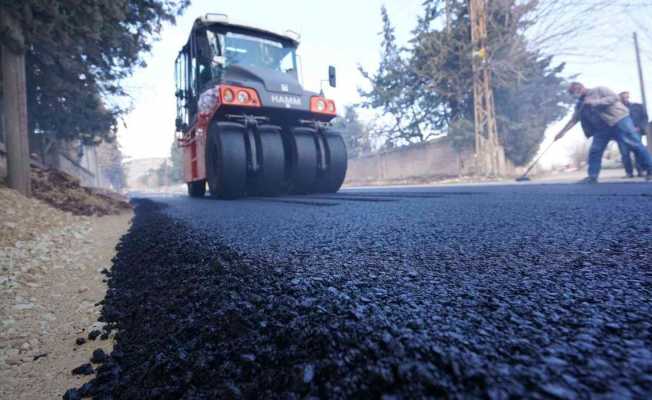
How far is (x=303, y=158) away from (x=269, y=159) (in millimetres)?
540

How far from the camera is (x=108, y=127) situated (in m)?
11.7

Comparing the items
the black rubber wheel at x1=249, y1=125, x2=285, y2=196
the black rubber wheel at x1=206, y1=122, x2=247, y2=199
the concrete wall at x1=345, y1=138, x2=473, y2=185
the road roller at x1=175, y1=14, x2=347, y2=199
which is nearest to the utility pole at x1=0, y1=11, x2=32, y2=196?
the road roller at x1=175, y1=14, x2=347, y2=199

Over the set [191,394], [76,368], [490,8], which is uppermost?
[490,8]

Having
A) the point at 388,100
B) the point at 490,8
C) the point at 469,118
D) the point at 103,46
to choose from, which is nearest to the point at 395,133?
the point at 388,100

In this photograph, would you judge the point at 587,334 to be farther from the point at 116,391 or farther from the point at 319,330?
the point at 116,391

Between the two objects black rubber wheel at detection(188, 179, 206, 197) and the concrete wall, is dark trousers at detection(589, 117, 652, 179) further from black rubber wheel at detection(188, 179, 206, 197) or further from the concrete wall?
the concrete wall

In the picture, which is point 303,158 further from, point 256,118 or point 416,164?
point 416,164

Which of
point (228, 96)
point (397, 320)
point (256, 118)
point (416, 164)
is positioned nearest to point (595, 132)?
point (256, 118)

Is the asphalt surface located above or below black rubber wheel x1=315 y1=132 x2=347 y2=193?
below

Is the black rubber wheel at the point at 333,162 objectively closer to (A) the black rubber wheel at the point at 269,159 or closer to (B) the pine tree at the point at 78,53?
(A) the black rubber wheel at the point at 269,159

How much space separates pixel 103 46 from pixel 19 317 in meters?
7.40

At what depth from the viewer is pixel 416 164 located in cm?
1792

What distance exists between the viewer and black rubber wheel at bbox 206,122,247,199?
448cm

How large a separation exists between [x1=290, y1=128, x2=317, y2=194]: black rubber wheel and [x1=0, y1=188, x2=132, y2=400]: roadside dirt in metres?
2.45
